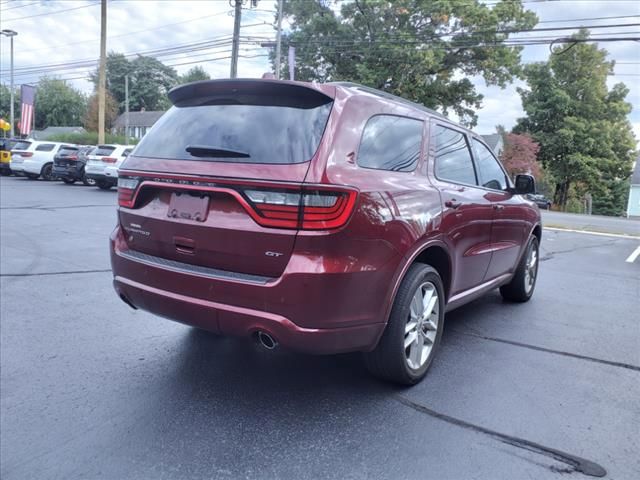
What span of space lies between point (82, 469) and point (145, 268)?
3.60 ft

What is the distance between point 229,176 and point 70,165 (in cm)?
1959

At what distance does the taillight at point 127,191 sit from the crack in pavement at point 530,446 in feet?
6.88

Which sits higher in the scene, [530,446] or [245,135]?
[245,135]

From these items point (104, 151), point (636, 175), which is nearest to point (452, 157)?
point (104, 151)

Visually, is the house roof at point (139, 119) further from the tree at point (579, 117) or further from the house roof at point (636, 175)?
the house roof at point (636, 175)

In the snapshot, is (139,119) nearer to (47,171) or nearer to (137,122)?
(137,122)

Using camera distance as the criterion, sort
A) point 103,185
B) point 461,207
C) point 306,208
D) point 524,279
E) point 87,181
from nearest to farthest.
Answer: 1. point 306,208
2. point 461,207
3. point 524,279
4. point 103,185
5. point 87,181

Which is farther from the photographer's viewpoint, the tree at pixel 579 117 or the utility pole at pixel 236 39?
the tree at pixel 579 117

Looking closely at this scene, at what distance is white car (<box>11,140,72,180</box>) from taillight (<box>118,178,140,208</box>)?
20889 millimetres

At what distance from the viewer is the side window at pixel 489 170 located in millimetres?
4430

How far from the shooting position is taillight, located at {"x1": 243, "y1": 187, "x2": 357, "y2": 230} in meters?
2.50

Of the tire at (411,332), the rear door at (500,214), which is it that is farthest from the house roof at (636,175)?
the tire at (411,332)

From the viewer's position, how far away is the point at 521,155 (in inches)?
1487

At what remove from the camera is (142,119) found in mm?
72625
